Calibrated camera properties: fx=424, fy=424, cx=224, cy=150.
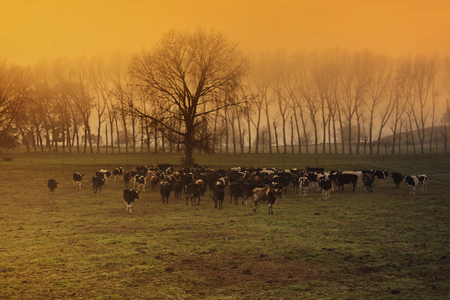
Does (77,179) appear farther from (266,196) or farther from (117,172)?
(266,196)

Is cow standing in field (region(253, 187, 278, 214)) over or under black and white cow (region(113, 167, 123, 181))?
under

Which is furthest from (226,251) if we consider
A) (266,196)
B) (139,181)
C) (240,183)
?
(139,181)

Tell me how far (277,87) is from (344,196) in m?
62.9

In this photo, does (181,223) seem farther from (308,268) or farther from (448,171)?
(448,171)

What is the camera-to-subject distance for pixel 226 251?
13523mm

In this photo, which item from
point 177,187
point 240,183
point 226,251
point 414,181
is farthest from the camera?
point 414,181

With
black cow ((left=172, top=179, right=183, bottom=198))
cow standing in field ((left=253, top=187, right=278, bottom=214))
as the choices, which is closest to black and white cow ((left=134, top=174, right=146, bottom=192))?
black cow ((left=172, top=179, right=183, bottom=198))

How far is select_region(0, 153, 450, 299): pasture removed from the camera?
1011cm

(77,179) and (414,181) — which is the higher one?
(77,179)

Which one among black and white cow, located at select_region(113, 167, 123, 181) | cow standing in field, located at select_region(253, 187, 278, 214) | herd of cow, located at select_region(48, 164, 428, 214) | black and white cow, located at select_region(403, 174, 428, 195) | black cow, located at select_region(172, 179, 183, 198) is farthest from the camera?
black and white cow, located at select_region(113, 167, 123, 181)

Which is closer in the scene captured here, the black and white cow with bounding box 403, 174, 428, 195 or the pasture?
the pasture

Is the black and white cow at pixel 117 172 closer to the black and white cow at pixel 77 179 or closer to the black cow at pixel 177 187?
the black and white cow at pixel 77 179

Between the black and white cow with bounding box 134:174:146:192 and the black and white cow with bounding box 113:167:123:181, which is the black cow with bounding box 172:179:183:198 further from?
the black and white cow with bounding box 113:167:123:181

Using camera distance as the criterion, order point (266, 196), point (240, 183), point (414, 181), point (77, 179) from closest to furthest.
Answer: point (266, 196) < point (240, 183) < point (414, 181) < point (77, 179)
